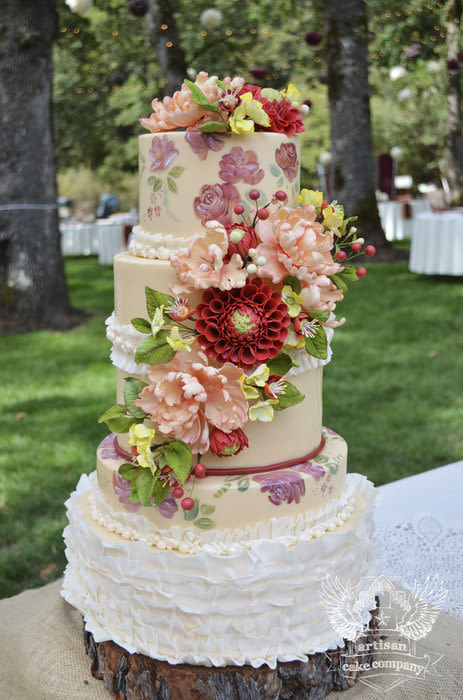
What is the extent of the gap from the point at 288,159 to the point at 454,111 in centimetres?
1231

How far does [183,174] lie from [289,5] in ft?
45.6

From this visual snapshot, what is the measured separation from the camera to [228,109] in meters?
1.86

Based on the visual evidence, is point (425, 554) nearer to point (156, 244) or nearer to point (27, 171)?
point (156, 244)

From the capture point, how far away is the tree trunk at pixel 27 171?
6.70 m

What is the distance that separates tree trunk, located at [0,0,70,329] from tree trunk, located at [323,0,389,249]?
14.8 feet

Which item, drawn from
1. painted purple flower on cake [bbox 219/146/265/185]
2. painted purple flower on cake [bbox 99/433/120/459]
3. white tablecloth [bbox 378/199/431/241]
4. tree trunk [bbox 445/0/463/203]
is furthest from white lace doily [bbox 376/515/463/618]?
white tablecloth [bbox 378/199/431/241]

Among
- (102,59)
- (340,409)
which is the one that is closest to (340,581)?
(340,409)

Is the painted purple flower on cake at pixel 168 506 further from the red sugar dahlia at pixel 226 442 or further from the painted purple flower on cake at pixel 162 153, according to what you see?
the painted purple flower on cake at pixel 162 153

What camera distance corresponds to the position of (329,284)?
190cm

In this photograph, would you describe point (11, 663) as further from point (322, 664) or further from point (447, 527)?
point (447, 527)

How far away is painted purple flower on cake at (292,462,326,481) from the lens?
2004 mm

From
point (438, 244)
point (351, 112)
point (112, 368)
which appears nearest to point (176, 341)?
point (112, 368)

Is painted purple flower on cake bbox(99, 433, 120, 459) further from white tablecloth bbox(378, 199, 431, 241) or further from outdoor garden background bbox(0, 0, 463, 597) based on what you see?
white tablecloth bbox(378, 199, 431, 241)

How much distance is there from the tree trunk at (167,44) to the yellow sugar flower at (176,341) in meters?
9.36
